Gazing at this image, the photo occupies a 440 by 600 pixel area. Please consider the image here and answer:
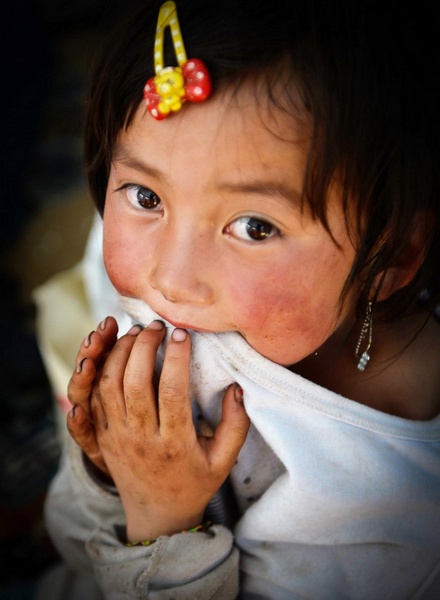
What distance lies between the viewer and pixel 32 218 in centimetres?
288

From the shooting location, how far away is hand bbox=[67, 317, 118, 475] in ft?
3.49

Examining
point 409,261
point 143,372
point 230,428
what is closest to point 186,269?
point 143,372

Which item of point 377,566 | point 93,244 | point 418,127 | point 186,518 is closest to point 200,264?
point 418,127

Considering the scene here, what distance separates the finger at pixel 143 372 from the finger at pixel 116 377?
0.10 ft

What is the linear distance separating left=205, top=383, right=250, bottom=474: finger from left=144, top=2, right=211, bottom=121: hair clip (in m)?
0.46

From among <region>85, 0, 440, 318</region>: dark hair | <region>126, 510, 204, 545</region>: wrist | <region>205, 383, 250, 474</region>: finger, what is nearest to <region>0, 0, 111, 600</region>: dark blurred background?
A: <region>126, 510, 204, 545</region>: wrist

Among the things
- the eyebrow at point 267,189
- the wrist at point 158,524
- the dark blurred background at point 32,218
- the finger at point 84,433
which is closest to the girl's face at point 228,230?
the eyebrow at point 267,189

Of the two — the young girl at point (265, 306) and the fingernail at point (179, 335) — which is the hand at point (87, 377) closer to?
the young girl at point (265, 306)

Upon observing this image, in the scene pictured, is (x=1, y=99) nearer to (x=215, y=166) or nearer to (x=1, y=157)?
(x=1, y=157)

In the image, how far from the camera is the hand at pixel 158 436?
39.0 inches

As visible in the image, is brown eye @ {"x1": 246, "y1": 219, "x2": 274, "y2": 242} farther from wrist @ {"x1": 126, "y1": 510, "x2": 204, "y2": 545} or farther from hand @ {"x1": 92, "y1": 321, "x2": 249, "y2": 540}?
wrist @ {"x1": 126, "y1": 510, "x2": 204, "y2": 545}

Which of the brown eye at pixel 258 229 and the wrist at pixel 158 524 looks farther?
the wrist at pixel 158 524

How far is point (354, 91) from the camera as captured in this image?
85 cm

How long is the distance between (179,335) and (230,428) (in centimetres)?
19
